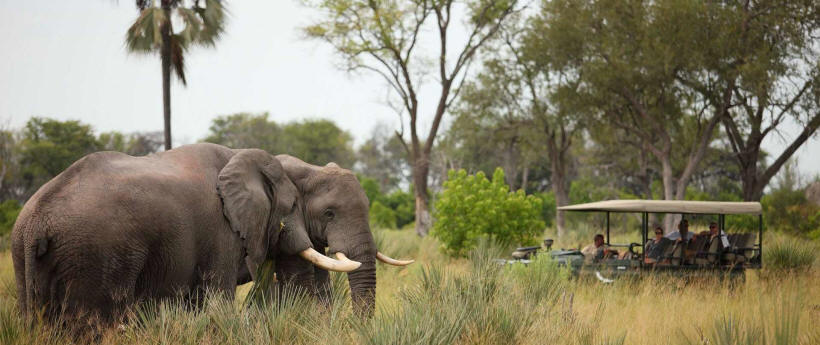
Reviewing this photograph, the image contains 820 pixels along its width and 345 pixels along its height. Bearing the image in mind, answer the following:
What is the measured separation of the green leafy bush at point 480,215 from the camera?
19.3m

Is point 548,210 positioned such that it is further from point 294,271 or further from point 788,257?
point 294,271

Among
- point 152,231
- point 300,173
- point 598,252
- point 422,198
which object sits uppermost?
point 300,173

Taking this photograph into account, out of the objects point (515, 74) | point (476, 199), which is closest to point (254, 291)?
point (476, 199)

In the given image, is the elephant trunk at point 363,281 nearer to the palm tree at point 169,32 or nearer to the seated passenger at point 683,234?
the seated passenger at point 683,234

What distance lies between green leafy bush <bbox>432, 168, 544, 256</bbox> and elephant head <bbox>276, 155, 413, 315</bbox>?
10.9 m

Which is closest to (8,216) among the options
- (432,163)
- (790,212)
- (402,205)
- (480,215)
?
(480,215)

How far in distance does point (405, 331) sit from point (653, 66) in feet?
65.4

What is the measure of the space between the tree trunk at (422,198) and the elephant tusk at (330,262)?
21.2m

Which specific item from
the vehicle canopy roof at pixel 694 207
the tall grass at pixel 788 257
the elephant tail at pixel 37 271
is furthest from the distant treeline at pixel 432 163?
the elephant tail at pixel 37 271

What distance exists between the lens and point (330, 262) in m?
7.86

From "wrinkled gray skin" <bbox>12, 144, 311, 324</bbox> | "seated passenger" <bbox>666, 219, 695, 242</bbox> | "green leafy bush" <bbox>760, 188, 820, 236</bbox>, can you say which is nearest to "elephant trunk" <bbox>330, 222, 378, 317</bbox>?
"wrinkled gray skin" <bbox>12, 144, 311, 324</bbox>

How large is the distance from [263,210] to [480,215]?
1205 centimetres

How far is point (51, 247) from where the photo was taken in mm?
5949

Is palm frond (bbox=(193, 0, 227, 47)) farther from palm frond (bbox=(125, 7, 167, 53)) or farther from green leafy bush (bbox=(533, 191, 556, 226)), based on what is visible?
green leafy bush (bbox=(533, 191, 556, 226))
